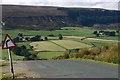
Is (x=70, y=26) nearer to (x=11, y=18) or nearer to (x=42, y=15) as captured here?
(x=42, y=15)

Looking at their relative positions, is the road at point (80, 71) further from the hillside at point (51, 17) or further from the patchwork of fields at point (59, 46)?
the hillside at point (51, 17)

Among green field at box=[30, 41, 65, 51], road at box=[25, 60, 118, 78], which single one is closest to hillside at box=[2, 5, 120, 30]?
green field at box=[30, 41, 65, 51]

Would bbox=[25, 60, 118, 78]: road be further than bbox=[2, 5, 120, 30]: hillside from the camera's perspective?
No

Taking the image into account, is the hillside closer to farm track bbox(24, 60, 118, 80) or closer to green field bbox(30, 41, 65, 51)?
green field bbox(30, 41, 65, 51)

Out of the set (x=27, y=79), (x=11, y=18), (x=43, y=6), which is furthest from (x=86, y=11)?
(x=27, y=79)

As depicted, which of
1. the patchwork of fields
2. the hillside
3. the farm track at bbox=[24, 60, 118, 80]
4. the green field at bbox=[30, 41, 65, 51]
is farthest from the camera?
the hillside

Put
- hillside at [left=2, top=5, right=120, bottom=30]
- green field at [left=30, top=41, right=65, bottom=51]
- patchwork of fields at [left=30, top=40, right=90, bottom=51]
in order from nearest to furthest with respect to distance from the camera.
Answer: green field at [left=30, top=41, right=65, bottom=51], patchwork of fields at [left=30, top=40, right=90, bottom=51], hillside at [left=2, top=5, right=120, bottom=30]

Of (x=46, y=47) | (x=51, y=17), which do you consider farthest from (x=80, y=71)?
(x=51, y=17)

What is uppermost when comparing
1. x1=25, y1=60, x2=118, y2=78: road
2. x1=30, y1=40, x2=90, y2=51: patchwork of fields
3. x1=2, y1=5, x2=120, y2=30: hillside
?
x1=2, y1=5, x2=120, y2=30: hillside
